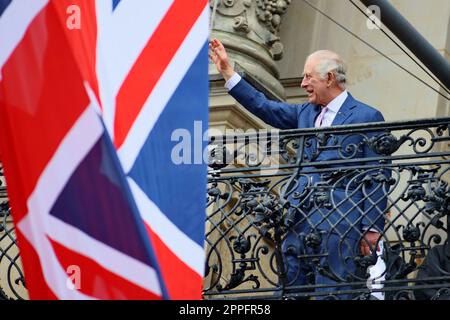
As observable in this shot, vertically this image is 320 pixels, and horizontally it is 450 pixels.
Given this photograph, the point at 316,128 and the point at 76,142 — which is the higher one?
the point at 316,128

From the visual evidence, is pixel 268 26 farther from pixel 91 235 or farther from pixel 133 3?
pixel 91 235

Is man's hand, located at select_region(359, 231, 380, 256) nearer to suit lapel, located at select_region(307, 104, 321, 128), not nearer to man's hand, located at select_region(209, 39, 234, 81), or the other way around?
suit lapel, located at select_region(307, 104, 321, 128)

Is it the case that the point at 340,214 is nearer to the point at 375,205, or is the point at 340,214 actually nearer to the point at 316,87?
the point at 375,205

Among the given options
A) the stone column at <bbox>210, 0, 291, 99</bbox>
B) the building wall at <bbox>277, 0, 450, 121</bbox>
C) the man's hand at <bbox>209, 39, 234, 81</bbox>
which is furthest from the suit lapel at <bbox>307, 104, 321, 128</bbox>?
the building wall at <bbox>277, 0, 450, 121</bbox>

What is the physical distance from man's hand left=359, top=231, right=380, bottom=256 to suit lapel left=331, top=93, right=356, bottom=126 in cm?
76

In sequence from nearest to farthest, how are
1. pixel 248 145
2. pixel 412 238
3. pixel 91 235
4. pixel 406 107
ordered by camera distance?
pixel 91 235 < pixel 412 238 < pixel 248 145 < pixel 406 107

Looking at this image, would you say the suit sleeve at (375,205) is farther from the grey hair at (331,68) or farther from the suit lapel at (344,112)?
the grey hair at (331,68)

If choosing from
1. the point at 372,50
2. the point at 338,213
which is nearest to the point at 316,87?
the point at 338,213

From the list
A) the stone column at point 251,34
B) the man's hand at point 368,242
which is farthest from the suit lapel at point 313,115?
the stone column at point 251,34

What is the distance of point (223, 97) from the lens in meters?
13.1

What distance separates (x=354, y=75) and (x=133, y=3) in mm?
6148

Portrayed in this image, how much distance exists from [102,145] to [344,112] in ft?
12.4

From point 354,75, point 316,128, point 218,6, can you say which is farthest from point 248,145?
point 354,75

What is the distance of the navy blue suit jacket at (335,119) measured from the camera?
10.9 m
